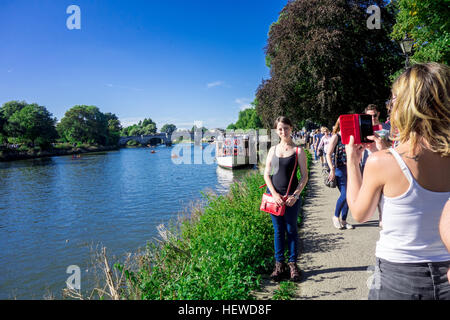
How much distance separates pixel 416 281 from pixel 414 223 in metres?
0.28

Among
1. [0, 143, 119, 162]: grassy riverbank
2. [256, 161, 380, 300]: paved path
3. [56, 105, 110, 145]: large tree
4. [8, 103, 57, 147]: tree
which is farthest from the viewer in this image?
[56, 105, 110, 145]: large tree

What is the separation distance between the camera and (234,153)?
25.8 metres

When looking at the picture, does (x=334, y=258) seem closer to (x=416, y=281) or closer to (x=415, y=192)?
(x=416, y=281)

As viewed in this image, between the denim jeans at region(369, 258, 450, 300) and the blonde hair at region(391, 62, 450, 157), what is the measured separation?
554mm

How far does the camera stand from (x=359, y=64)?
15.0 metres

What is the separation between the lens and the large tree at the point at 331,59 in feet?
45.8

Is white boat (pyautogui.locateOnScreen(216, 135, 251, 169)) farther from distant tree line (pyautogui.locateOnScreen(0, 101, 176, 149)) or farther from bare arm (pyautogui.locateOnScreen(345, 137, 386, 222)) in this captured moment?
distant tree line (pyautogui.locateOnScreen(0, 101, 176, 149))

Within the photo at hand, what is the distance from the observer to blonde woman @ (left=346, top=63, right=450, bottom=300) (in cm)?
125

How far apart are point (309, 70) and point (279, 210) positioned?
516 inches

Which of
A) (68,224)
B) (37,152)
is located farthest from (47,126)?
(68,224)

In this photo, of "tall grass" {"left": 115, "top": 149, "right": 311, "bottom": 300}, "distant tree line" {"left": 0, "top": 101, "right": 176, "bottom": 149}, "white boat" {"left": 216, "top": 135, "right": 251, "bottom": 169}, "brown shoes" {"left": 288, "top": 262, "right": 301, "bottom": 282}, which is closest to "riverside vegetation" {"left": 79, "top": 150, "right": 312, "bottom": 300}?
"tall grass" {"left": 115, "top": 149, "right": 311, "bottom": 300}

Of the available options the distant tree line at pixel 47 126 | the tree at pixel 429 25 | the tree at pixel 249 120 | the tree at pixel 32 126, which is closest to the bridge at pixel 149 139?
the distant tree line at pixel 47 126

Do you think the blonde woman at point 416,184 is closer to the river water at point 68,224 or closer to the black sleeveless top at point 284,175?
the black sleeveless top at point 284,175
